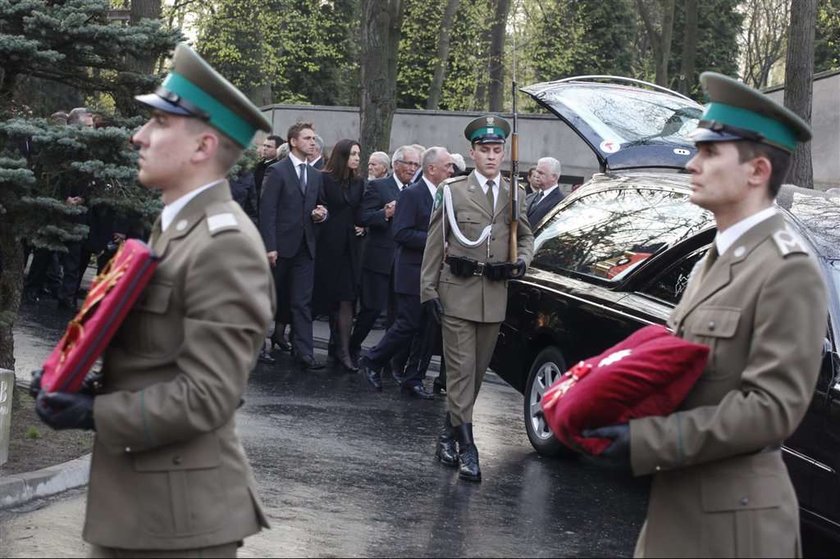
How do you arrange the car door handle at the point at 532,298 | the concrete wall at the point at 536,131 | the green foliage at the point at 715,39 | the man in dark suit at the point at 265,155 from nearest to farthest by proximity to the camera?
the car door handle at the point at 532,298 → the man in dark suit at the point at 265,155 → the concrete wall at the point at 536,131 → the green foliage at the point at 715,39

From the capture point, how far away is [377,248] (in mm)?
13461

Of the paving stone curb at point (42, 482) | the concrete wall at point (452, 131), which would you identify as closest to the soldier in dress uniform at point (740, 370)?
the paving stone curb at point (42, 482)

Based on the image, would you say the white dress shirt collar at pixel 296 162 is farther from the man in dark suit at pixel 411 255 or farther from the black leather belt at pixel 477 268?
the black leather belt at pixel 477 268

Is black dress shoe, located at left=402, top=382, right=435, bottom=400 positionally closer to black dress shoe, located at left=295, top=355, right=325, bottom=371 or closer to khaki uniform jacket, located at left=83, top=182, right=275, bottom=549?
black dress shoe, located at left=295, top=355, right=325, bottom=371

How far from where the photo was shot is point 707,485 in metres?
3.63

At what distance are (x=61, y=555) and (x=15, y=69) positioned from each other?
3.94 metres

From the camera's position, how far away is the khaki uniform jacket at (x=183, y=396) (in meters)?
3.40

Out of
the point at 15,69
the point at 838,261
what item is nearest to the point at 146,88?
the point at 15,69

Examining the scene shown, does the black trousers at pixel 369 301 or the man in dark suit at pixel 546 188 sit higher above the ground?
the man in dark suit at pixel 546 188

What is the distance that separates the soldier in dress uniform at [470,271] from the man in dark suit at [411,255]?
9.23 feet

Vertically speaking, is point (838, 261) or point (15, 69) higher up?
point (15, 69)

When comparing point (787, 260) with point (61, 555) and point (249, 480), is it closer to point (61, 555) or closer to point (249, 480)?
point (249, 480)

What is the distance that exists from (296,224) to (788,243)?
373 inches

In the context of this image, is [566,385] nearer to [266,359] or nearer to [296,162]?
[296,162]
